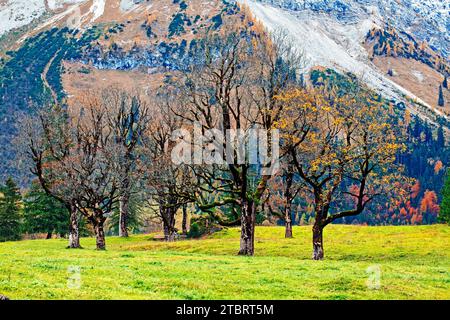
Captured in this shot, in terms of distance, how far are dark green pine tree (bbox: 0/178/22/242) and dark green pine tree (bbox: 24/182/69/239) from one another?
11.0 ft

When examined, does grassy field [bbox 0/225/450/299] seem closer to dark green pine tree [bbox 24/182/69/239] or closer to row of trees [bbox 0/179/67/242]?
dark green pine tree [bbox 24/182/69/239]

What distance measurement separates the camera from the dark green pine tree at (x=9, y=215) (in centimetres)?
9600

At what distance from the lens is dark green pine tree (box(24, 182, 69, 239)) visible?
92438mm

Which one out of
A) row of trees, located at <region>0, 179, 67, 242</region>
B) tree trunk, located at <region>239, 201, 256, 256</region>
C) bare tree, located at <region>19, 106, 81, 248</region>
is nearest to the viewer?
tree trunk, located at <region>239, 201, 256, 256</region>

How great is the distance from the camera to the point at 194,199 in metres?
53.1

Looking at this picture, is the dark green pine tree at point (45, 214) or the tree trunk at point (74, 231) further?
the dark green pine tree at point (45, 214)

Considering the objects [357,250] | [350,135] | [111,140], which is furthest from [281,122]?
[111,140]

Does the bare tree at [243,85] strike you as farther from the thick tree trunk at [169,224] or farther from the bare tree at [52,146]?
the thick tree trunk at [169,224]

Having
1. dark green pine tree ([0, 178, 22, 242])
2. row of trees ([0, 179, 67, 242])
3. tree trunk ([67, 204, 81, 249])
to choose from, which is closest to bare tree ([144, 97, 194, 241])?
tree trunk ([67, 204, 81, 249])

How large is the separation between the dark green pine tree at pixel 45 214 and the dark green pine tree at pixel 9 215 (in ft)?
11.0

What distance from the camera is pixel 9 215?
96.2m

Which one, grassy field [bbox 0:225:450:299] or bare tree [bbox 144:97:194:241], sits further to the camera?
bare tree [bbox 144:97:194:241]

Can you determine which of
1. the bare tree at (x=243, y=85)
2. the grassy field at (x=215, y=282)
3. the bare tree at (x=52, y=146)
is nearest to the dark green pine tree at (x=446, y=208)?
the bare tree at (x=243, y=85)

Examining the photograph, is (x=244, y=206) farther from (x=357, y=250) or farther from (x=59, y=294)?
(x=59, y=294)
